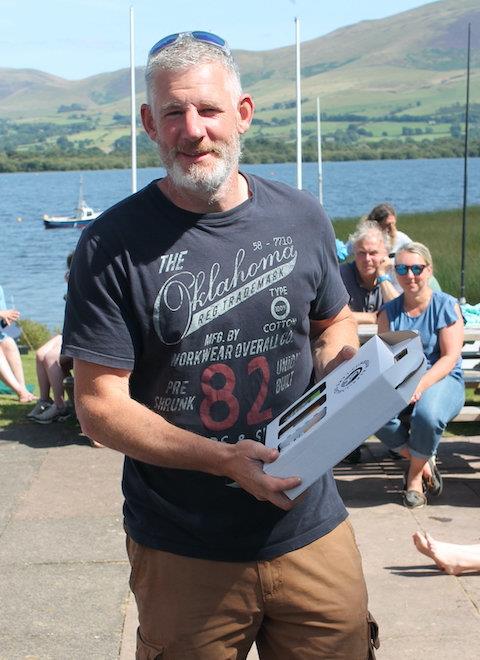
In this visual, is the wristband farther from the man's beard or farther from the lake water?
the lake water

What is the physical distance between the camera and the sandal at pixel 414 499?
645 cm

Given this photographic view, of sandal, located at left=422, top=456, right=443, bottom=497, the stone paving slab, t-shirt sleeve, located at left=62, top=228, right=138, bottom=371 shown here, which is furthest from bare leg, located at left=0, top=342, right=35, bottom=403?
t-shirt sleeve, located at left=62, top=228, right=138, bottom=371

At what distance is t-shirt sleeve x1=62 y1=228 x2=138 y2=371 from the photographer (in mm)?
2477

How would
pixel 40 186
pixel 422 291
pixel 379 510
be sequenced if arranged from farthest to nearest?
pixel 40 186, pixel 422 291, pixel 379 510

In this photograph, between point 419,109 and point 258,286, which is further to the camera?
point 419,109

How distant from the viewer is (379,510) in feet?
21.0

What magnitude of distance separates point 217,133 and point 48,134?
19544 cm

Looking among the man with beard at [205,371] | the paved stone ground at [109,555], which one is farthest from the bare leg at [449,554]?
the man with beard at [205,371]

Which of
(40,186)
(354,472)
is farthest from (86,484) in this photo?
(40,186)

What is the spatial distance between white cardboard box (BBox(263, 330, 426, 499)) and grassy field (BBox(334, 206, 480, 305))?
14.1 metres

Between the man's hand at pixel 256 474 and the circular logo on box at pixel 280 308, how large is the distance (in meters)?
0.34

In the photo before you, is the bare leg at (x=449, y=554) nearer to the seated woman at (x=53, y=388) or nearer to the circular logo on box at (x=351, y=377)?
the circular logo on box at (x=351, y=377)

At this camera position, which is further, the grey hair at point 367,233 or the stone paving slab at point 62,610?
the grey hair at point 367,233

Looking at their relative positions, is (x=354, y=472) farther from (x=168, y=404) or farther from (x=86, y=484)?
(x=168, y=404)
